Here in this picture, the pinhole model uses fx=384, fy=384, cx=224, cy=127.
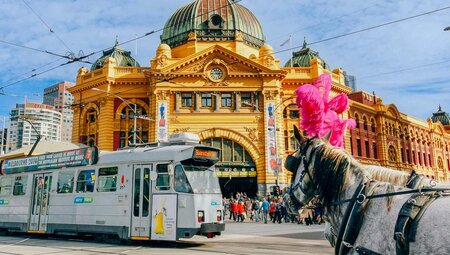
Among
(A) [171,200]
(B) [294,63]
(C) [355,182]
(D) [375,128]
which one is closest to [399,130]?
(D) [375,128]

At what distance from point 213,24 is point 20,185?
1218 inches

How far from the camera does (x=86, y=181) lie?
15.5 m

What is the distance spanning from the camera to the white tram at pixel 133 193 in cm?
1319

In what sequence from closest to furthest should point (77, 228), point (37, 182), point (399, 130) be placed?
point (77, 228) → point (37, 182) → point (399, 130)

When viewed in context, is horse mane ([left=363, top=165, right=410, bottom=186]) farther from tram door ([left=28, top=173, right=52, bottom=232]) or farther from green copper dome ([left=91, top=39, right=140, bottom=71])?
green copper dome ([left=91, top=39, right=140, bottom=71])

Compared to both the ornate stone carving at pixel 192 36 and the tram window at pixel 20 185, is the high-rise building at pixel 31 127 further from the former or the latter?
the tram window at pixel 20 185

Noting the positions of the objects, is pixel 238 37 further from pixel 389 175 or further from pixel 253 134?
pixel 389 175

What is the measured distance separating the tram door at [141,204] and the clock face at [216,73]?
25397mm

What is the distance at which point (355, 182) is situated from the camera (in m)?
3.80

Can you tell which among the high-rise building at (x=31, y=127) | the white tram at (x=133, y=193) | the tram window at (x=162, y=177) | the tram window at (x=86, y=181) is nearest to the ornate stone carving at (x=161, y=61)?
the white tram at (x=133, y=193)

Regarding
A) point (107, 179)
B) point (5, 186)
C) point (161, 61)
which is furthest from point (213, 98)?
point (107, 179)

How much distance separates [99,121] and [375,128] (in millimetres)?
35966

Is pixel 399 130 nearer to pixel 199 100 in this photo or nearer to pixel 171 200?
pixel 199 100

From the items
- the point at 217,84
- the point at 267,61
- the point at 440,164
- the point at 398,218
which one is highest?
the point at 267,61
